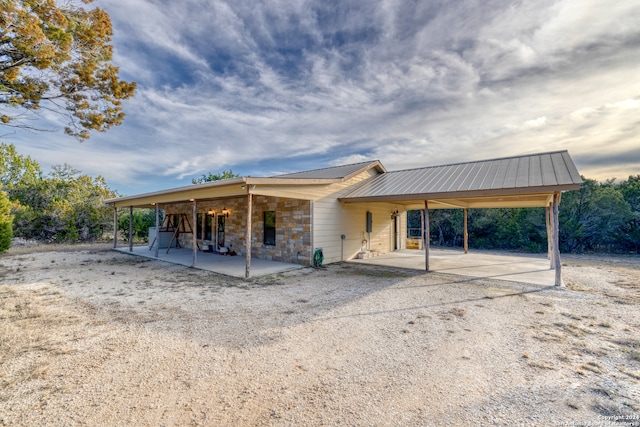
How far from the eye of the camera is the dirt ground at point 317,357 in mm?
2195

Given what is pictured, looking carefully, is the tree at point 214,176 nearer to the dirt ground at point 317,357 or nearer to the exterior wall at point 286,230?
the exterior wall at point 286,230

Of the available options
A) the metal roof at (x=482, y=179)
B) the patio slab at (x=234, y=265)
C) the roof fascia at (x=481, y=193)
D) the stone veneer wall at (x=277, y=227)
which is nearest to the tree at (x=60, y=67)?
the stone veneer wall at (x=277, y=227)

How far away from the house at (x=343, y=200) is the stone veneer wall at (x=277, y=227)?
0.11 feet

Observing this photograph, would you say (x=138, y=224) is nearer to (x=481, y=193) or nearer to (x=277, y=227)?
(x=277, y=227)

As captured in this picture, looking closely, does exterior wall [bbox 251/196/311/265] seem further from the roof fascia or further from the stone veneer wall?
the roof fascia

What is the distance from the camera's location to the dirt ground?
2.20 meters

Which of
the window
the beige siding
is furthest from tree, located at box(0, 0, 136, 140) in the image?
the beige siding

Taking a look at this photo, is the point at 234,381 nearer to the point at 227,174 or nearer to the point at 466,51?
the point at 466,51

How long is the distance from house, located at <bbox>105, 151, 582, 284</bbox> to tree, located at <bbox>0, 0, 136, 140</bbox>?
9.02 ft

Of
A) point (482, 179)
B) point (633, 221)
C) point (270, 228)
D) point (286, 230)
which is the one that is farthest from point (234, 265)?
point (633, 221)

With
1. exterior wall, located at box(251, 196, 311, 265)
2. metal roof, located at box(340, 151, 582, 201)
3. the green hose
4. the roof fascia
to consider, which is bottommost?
the green hose

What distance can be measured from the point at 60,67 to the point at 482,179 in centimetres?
985

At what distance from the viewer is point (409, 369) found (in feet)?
9.41

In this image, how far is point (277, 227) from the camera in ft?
32.8
